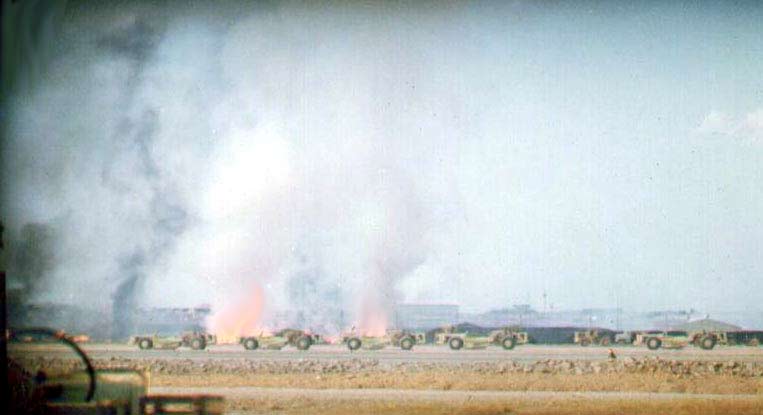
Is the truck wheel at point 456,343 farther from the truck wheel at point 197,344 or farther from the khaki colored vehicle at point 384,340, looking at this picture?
the truck wheel at point 197,344

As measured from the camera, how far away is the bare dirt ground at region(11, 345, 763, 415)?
1359cm

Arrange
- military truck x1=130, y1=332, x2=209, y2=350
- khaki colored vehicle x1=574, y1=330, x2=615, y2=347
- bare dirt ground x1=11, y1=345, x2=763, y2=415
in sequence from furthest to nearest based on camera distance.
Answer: khaki colored vehicle x1=574, y1=330, x2=615, y2=347
military truck x1=130, y1=332, x2=209, y2=350
bare dirt ground x1=11, y1=345, x2=763, y2=415

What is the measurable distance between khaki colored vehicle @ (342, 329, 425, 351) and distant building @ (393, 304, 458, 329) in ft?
13.5

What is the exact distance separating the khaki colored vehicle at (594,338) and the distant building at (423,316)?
7.38 m

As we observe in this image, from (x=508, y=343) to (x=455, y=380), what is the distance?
10.2 meters

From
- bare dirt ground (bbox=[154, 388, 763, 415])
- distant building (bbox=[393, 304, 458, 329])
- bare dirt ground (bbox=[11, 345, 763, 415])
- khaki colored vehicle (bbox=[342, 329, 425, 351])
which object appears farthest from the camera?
distant building (bbox=[393, 304, 458, 329])

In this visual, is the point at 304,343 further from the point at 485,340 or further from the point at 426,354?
the point at 485,340

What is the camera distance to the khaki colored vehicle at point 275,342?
87.4ft

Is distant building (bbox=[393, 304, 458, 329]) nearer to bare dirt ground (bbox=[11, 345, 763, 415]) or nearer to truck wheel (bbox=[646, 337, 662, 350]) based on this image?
bare dirt ground (bbox=[11, 345, 763, 415])

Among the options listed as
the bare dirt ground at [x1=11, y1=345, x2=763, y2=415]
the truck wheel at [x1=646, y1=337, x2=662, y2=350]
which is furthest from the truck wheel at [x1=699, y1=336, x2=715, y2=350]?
the bare dirt ground at [x1=11, y1=345, x2=763, y2=415]

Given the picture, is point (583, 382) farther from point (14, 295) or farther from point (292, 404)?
point (14, 295)

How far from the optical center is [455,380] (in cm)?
1711

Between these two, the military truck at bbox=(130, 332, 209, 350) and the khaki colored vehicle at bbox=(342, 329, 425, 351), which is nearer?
the khaki colored vehicle at bbox=(342, 329, 425, 351)

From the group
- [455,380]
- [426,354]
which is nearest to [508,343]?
[426,354]
